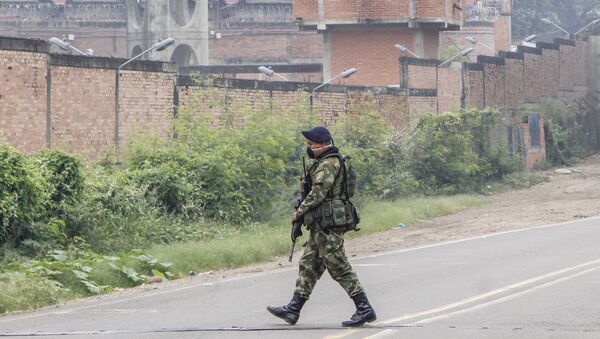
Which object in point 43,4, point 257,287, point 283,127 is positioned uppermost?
point 43,4

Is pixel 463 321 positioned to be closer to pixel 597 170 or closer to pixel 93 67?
pixel 93 67

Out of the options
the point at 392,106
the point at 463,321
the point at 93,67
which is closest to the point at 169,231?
the point at 93,67

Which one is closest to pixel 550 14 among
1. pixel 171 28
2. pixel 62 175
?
pixel 171 28

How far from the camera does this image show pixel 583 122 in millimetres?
54406

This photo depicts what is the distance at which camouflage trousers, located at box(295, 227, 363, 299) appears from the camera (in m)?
11.7

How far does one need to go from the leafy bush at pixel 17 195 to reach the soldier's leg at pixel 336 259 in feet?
24.2

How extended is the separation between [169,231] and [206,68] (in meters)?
35.6

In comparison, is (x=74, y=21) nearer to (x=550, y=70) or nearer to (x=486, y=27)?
(x=486, y=27)

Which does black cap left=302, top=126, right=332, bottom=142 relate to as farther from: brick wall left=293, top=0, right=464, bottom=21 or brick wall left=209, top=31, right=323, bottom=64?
brick wall left=209, top=31, right=323, bottom=64

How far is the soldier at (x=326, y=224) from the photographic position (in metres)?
11.6

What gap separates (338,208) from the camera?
11.7 m

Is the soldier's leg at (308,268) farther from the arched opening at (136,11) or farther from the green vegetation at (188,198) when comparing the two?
the arched opening at (136,11)

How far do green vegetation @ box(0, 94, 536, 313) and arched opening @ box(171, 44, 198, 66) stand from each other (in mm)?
45236

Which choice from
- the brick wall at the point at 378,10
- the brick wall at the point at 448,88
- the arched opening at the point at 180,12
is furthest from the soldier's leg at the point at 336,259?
the arched opening at the point at 180,12
